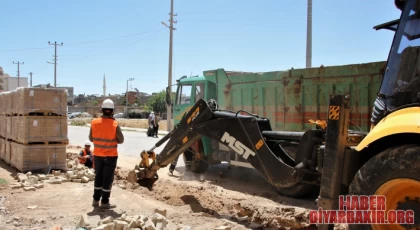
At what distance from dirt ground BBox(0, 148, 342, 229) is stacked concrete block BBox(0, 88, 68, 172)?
2.21ft

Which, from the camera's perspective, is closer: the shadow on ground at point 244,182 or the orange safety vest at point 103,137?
the orange safety vest at point 103,137

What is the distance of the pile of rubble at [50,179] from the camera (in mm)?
7344

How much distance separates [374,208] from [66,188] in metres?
5.89

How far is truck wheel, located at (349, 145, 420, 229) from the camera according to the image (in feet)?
9.59

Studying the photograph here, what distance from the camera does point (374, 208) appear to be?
3.17m

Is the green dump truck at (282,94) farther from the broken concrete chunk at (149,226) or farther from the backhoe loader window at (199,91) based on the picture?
the broken concrete chunk at (149,226)

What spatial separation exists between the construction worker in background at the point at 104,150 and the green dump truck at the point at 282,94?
2638 mm

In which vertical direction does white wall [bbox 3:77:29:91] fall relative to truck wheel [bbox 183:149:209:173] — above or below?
above

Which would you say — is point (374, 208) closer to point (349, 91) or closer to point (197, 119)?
point (197, 119)

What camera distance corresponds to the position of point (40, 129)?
29.5ft

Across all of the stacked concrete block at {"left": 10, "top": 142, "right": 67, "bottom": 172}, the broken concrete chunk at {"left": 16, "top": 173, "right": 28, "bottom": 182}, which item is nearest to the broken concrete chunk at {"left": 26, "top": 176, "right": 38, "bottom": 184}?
the broken concrete chunk at {"left": 16, "top": 173, "right": 28, "bottom": 182}

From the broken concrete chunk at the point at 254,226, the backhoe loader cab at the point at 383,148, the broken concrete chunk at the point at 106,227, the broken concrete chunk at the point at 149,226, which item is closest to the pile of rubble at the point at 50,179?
the broken concrete chunk at the point at 106,227

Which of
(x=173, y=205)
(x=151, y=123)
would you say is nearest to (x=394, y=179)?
(x=173, y=205)

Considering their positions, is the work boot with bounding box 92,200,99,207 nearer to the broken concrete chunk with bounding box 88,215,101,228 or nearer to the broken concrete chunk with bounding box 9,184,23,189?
the broken concrete chunk with bounding box 88,215,101,228
